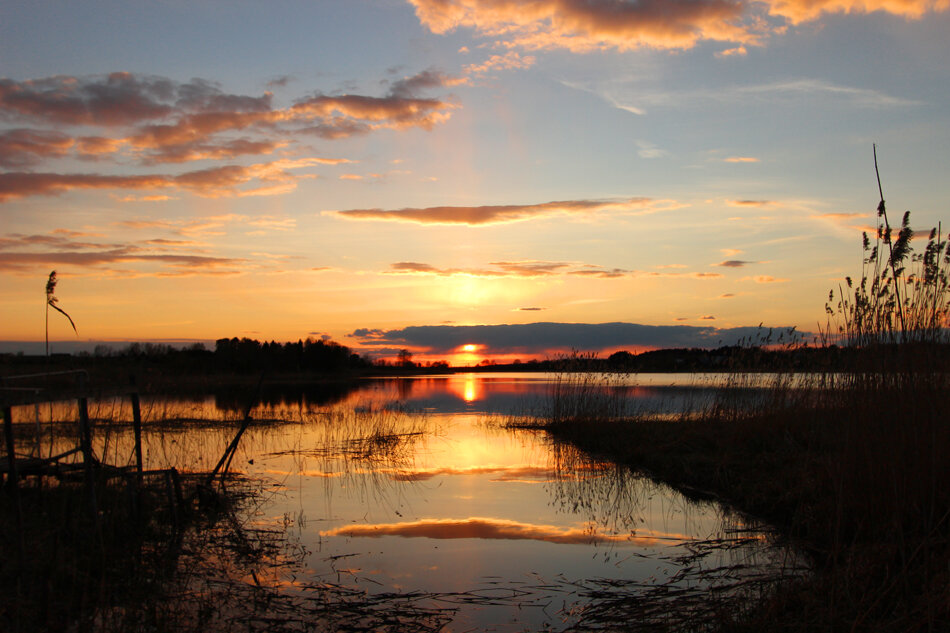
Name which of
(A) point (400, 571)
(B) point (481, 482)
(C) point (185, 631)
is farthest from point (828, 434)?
(C) point (185, 631)

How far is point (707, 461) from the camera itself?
11.2m

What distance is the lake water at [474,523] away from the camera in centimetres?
570

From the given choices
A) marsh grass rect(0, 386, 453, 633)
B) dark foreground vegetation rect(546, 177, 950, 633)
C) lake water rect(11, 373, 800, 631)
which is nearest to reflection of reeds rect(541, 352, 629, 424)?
lake water rect(11, 373, 800, 631)

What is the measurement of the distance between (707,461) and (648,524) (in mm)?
3691

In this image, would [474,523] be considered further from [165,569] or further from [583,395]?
[583,395]

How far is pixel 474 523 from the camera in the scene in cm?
823

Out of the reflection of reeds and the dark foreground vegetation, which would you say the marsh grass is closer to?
the dark foreground vegetation

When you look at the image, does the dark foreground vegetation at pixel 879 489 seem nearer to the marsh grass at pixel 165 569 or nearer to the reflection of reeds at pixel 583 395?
the marsh grass at pixel 165 569

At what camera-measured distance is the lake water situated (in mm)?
5701

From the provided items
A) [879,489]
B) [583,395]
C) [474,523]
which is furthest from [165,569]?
[583,395]

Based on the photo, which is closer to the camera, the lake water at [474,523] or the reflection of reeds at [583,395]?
the lake water at [474,523]

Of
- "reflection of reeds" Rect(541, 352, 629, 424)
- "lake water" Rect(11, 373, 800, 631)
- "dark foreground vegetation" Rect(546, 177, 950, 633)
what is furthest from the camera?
"reflection of reeds" Rect(541, 352, 629, 424)

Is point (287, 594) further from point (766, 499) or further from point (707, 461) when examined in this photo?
point (707, 461)

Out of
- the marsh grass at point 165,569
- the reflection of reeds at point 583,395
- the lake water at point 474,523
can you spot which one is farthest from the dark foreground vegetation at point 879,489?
the reflection of reeds at point 583,395
